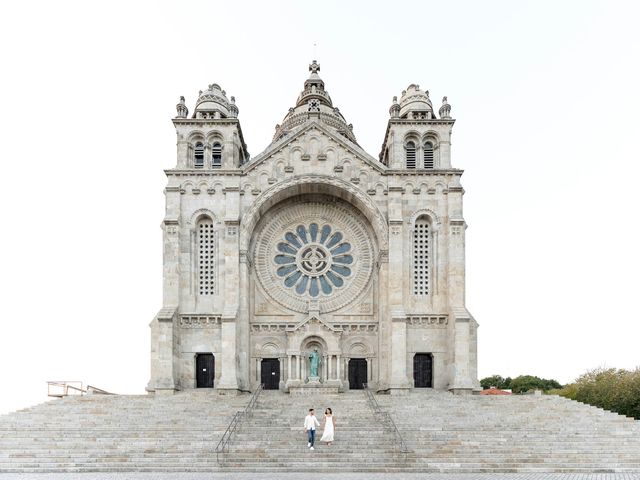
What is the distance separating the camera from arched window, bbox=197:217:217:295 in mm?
37031

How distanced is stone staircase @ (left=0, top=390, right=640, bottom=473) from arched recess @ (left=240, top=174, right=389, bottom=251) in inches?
431

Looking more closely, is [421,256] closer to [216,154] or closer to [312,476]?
[216,154]

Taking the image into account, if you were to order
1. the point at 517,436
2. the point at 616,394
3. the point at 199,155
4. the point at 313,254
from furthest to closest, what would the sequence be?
1. the point at 313,254
2. the point at 199,155
3. the point at 616,394
4. the point at 517,436

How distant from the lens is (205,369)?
36531mm

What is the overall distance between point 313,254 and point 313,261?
0.47 meters

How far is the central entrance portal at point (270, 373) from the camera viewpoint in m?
37.2

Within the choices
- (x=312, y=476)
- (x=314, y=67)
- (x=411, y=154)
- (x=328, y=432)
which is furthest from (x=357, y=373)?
(x=314, y=67)

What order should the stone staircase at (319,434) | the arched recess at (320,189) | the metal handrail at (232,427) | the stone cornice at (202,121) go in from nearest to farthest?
the stone staircase at (319,434) → the metal handrail at (232,427) → the arched recess at (320,189) → the stone cornice at (202,121)

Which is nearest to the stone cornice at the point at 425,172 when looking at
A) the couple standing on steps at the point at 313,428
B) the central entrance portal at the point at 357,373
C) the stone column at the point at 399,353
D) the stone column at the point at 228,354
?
the stone column at the point at 399,353

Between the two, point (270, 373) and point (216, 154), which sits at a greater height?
point (216, 154)

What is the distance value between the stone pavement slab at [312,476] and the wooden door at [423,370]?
1637 centimetres

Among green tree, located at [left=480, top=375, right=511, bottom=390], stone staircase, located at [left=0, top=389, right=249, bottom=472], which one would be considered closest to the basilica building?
stone staircase, located at [left=0, top=389, right=249, bottom=472]

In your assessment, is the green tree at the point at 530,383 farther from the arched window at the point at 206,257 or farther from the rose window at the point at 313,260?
the arched window at the point at 206,257

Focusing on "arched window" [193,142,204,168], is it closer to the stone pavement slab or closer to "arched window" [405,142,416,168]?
"arched window" [405,142,416,168]
